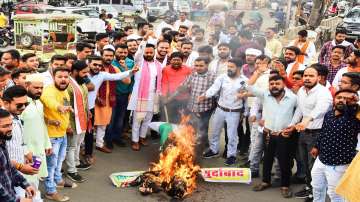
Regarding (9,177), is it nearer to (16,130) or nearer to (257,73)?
(16,130)

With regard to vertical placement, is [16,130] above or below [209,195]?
above

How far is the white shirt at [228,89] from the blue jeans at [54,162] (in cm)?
255

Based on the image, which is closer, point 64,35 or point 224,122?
point 224,122

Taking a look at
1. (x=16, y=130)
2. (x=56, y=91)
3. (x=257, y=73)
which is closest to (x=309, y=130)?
(x=257, y=73)

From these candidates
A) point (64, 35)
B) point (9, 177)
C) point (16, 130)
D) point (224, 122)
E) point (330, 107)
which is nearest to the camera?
point (9, 177)

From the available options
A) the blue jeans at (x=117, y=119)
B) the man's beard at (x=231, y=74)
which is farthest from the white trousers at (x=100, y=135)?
the man's beard at (x=231, y=74)

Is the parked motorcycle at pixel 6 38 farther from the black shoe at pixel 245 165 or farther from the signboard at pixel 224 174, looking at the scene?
the black shoe at pixel 245 165

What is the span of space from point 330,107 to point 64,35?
10.6 meters

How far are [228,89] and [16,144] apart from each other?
370 cm

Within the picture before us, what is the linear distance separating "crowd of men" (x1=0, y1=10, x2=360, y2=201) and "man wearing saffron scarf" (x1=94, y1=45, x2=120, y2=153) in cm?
2

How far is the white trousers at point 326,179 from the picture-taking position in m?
5.08

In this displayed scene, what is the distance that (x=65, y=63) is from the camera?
21.4 ft

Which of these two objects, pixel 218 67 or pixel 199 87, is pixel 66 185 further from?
pixel 218 67

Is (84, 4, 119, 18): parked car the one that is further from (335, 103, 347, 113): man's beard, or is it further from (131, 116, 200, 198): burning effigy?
(335, 103, 347, 113): man's beard
